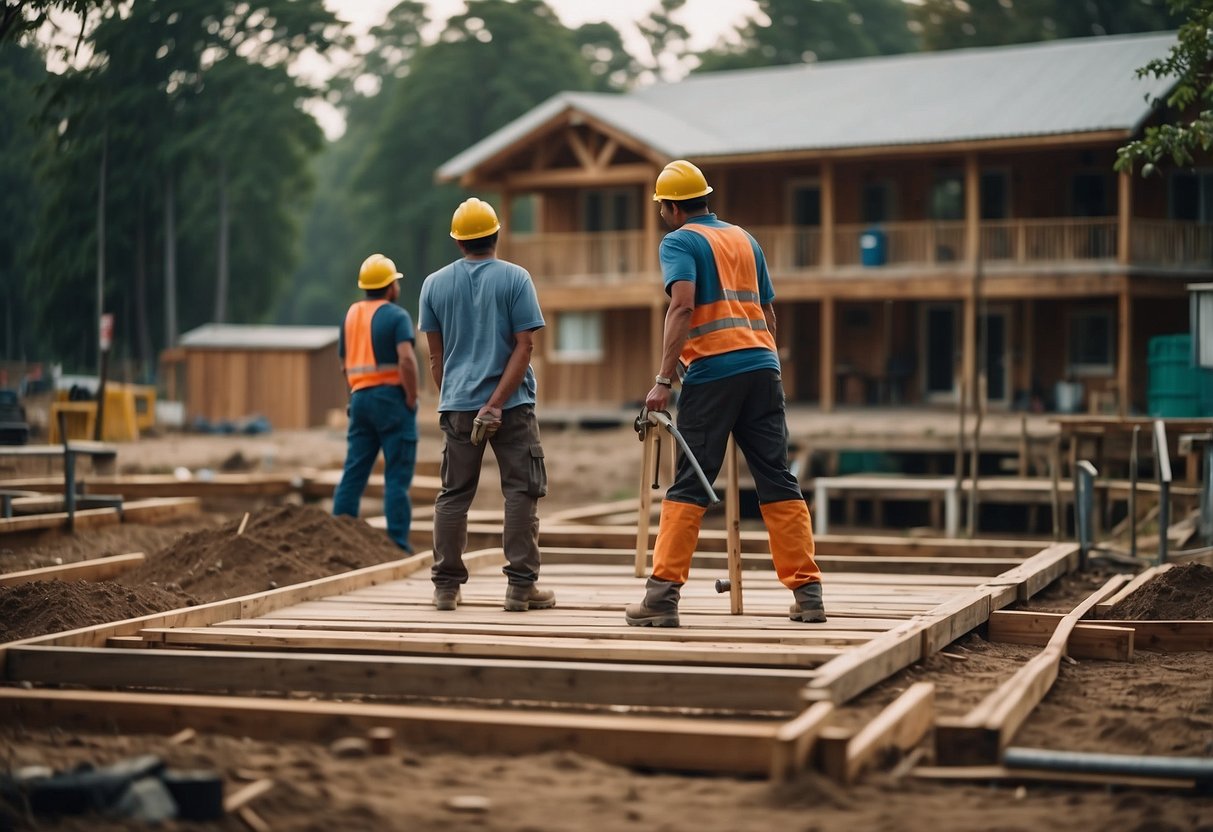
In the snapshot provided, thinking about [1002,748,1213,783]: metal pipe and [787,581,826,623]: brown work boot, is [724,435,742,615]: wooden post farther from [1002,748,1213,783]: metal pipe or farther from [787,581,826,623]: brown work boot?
[1002,748,1213,783]: metal pipe

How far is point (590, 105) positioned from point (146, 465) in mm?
11803

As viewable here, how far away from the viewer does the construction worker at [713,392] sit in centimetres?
653

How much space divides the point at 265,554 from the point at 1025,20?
137ft

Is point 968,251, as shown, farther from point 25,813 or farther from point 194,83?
point 25,813

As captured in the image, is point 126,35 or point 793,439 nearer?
point 126,35

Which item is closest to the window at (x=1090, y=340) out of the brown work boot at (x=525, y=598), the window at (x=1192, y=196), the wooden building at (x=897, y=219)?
the wooden building at (x=897, y=219)

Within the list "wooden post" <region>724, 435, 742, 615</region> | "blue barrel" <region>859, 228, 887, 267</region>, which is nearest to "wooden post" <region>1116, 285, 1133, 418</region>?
"blue barrel" <region>859, 228, 887, 267</region>

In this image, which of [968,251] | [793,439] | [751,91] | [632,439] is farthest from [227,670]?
[751,91]

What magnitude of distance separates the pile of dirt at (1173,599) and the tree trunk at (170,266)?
86.3 ft

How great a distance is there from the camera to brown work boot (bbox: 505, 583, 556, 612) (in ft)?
24.0

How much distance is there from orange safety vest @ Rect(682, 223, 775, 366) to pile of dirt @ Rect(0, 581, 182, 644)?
277 cm

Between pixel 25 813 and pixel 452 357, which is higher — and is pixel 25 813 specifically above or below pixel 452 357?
below

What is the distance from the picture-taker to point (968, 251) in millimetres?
28062

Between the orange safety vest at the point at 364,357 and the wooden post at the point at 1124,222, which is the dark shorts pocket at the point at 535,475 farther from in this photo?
the wooden post at the point at 1124,222
